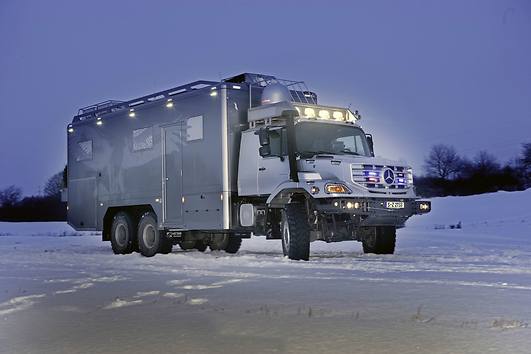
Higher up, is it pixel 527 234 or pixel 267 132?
pixel 267 132

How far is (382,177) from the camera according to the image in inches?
571

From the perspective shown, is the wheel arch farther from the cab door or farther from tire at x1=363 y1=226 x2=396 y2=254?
tire at x1=363 y1=226 x2=396 y2=254

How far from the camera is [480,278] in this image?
33.8 ft

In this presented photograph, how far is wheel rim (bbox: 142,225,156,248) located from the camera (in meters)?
17.6

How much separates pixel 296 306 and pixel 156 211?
10.1m

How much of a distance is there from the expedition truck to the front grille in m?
0.02

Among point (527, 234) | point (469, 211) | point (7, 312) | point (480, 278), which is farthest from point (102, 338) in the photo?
point (469, 211)

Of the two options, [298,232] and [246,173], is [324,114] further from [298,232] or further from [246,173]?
[298,232]

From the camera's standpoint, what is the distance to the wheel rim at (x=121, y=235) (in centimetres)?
1845

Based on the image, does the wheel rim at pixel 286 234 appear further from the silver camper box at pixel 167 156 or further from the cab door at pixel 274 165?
the silver camper box at pixel 167 156

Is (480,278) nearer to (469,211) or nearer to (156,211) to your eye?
(156,211)

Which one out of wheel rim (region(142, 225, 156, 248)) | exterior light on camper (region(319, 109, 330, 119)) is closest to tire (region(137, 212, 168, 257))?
wheel rim (region(142, 225, 156, 248))

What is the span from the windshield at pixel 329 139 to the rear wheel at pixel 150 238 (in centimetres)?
480

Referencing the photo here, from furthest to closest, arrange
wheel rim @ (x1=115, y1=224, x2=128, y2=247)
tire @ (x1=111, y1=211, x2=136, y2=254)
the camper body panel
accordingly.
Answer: wheel rim @ (x1=115, y1=224, x2=128, y2=247) → tire @ (x1=111, y1=211, x2=136, y2=254) → the camper body panel
